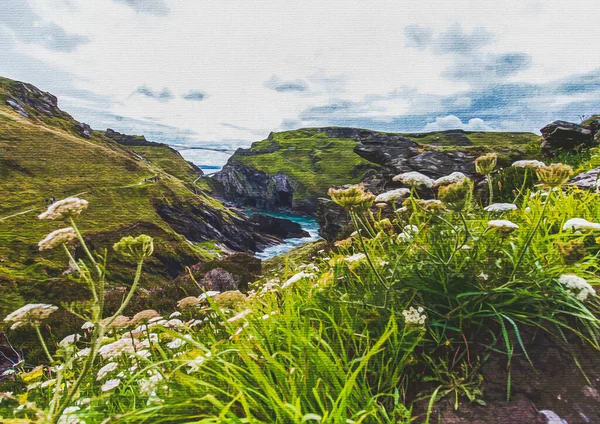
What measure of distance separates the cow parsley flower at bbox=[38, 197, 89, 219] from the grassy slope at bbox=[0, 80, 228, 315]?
21.6 meters

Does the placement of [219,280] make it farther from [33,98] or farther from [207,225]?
[33,98]

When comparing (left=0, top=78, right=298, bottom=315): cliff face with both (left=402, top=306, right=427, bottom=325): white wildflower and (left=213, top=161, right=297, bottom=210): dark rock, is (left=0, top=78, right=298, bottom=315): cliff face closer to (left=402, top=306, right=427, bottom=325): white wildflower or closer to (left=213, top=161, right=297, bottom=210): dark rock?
(left=402, top=306, right=427, bottom=325): white wildflower

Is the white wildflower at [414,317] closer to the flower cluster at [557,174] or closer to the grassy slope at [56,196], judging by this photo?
the flower cluster at [557,174]

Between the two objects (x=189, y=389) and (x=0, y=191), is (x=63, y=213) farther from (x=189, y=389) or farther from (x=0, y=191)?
(x=0, y=191)

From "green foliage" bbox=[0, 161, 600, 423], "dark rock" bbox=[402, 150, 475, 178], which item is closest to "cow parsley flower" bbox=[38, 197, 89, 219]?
"green foliage" bbox=[0, 161, 600, 423]

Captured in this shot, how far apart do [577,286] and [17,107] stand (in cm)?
13045

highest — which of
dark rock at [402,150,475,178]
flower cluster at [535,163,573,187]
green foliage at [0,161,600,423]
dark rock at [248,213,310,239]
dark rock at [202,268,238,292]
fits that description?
dark rock at [402,150,475,178]

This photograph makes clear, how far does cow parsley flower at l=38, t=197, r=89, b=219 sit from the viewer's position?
1800mm

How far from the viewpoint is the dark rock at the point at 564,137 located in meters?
13.8

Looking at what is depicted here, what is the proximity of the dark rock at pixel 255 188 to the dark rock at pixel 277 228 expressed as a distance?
61.1m

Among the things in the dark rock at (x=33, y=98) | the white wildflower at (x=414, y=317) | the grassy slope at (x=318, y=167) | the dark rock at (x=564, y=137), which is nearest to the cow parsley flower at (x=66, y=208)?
the white wildflower at (x=414, y=317)

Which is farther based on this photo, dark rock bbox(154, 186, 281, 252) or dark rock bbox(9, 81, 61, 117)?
dark rock bbox(9, 81, 61, 117)

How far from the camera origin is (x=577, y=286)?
6.13 feet

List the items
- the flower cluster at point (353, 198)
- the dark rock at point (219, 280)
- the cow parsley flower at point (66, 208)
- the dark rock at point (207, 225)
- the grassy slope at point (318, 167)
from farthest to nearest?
the grassy slope at point (318, 167) < the dark rock at point (207, 225) < the dark rock at point (219, 280) < the flower cluster at point (353, 198) < the cow parsley flower at point (66, 208)
